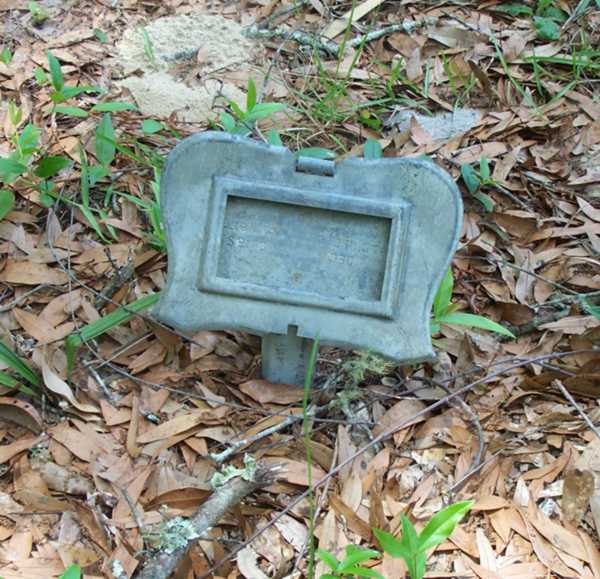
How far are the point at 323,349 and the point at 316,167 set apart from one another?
574 mm

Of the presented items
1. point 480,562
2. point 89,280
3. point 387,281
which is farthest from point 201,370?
point 480,562

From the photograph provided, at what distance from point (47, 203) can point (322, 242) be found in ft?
3.43

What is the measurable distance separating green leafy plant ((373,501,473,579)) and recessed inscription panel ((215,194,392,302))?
53cm

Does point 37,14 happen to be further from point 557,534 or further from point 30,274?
point 557,534

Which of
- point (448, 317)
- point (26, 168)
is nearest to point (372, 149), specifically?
point (448, 317)

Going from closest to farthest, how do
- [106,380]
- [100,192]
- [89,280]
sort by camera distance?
[106,380] → [89,280] → [100,192]

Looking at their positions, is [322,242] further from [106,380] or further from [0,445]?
[0,445]

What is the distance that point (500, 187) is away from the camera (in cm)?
275

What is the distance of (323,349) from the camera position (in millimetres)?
2254

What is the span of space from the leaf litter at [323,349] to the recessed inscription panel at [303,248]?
35 centimetres

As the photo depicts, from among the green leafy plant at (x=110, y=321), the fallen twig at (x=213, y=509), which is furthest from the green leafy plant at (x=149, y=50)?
the fallen twig at (x=213, y=509)

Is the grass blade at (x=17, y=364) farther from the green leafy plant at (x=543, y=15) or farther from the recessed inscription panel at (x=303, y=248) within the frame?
the green leafy plant at (x=543, y=15)

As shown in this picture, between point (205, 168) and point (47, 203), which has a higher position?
point (205, 168)

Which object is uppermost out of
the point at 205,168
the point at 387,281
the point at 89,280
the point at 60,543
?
the point at 205,168
